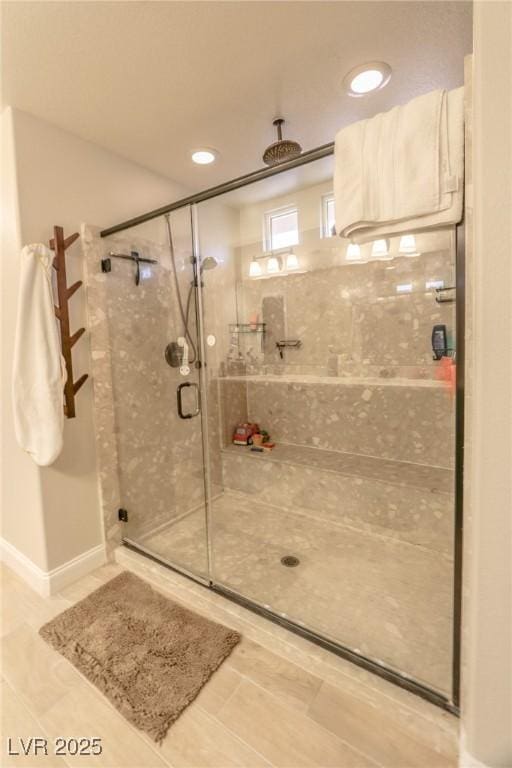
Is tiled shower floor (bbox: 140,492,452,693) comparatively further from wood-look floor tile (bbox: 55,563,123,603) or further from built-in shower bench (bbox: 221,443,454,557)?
wood-look floor tile (bbox: 55,563,123,603)

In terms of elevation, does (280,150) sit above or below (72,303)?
above

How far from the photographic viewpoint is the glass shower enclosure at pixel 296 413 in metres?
1.92

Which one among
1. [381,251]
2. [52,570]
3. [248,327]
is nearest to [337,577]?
[52,570]

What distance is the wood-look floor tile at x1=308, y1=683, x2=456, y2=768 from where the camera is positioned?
3.71 ft

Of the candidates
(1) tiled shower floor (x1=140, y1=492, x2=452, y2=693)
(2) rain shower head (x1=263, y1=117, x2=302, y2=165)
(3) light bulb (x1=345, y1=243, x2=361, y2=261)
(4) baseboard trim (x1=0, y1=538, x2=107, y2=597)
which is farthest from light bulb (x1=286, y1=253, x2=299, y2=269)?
(4) baseboard trim (x1=0, y1=538, x2=107, y2=597)

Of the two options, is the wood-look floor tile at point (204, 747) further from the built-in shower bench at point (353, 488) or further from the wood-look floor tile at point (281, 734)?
the built-in shower bench at point (353, 488)

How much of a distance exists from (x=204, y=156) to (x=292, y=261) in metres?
1.13

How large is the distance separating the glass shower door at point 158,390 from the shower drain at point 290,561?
50 cm

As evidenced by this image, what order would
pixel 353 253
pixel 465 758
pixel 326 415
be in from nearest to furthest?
pixel 465 758
pixel 353 253
pixel 326 415

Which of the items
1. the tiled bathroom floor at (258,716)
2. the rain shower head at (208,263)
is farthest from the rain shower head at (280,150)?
the tiled bathroom floor at (258,716)

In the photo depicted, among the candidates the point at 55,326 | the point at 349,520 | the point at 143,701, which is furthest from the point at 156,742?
the point at 55,326

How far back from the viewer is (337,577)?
1.97 meters

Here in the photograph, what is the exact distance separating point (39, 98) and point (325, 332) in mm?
2362

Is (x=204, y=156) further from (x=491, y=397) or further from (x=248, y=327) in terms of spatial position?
(x=491, y=397)
